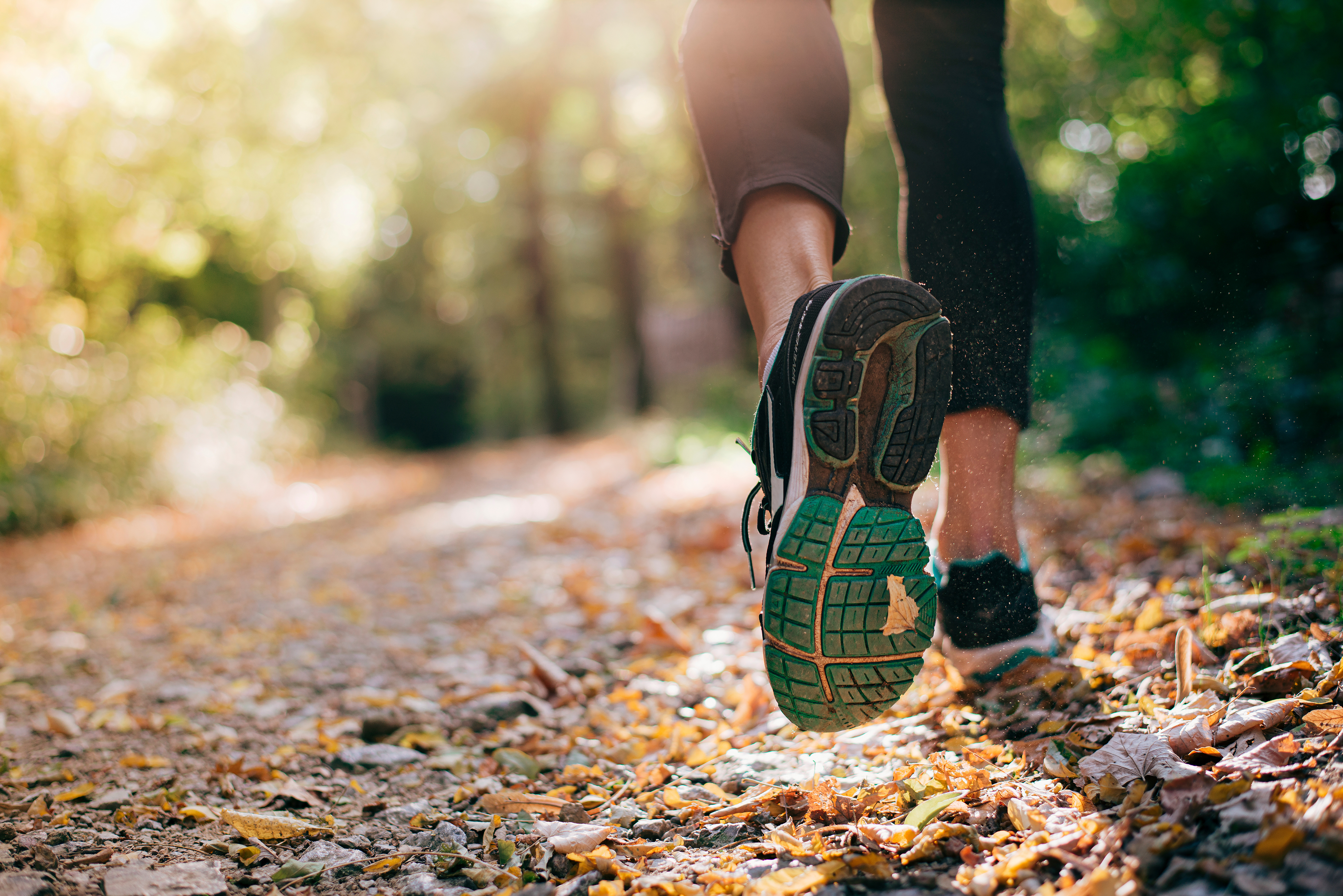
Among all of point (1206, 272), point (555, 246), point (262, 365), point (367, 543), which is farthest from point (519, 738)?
point (555, 246)

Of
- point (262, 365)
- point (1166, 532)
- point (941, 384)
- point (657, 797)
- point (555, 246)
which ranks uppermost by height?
point (555, 246)

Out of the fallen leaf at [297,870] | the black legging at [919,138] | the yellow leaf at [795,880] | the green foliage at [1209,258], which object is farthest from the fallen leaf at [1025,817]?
the green foliage at [1209,258]

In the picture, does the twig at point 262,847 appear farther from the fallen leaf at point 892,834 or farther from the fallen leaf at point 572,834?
the fallen leaf at point 892,834

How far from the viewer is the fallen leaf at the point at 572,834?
1073 mm

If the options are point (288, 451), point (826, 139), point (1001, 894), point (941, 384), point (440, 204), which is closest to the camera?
point (1001, 894)

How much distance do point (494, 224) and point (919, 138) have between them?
16.6 m

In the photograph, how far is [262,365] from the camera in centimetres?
1144

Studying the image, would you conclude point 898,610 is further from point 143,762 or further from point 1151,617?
point 143,762

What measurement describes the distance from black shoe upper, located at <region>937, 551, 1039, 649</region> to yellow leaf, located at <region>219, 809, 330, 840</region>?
3.28ft

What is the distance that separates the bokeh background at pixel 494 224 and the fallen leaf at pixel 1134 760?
0.97m

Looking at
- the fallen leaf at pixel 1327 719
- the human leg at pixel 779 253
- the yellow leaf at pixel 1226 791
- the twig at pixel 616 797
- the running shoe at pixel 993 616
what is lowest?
the twig at pixel 616 797

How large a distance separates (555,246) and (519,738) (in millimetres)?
18097

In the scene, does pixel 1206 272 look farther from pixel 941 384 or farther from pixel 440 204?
pixel 440 204

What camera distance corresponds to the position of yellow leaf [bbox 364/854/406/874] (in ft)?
3.50
